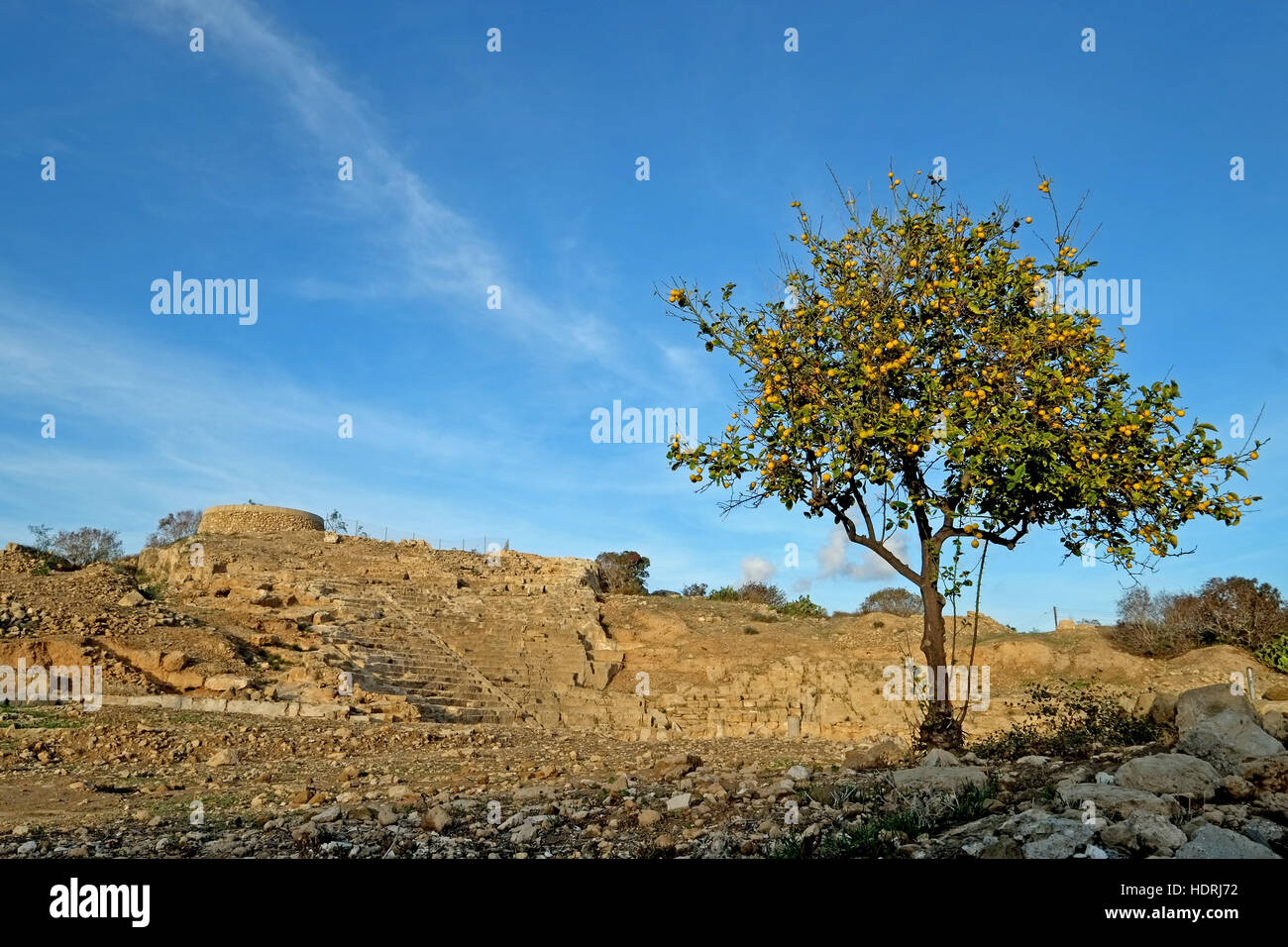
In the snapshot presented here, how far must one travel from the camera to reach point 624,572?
144ft

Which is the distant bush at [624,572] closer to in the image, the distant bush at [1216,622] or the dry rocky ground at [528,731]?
the dry rocky ground at [528,731]

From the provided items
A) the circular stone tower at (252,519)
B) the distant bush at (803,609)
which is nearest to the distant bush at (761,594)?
the distant bush at (803,609)

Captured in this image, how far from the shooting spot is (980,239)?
9.86 metres

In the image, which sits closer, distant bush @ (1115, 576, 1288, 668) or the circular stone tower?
distant bush @ (1115, 576, 1288, 668)

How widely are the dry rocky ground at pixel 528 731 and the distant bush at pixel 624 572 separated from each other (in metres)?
3.13

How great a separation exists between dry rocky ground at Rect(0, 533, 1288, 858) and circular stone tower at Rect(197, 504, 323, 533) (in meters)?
5.05

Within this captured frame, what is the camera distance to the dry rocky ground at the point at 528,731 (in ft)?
18.9

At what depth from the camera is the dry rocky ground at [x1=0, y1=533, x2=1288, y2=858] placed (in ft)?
18.9

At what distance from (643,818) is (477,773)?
4813mm

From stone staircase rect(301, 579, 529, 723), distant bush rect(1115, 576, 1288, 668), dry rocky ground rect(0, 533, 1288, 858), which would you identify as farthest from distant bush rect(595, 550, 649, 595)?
distant bush rect(1115, 576, 1288, 668)

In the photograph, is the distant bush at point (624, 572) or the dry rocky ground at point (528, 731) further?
the distant bush at point (624, 572)

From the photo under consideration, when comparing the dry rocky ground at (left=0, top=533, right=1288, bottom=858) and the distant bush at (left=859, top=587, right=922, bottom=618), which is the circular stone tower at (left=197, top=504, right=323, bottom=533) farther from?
the distant bush at (left=859, top=587, right=922, bottom=618)
